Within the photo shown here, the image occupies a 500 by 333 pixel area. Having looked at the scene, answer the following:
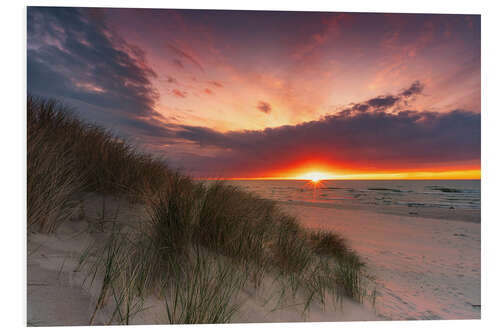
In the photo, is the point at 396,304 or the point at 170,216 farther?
the point at 396,304

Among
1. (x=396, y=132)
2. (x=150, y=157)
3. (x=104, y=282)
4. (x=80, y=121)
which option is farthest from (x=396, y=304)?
(x=80, y=121)

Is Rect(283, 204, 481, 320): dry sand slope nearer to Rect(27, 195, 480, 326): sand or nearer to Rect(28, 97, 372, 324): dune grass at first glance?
Rect(27, 195, 480, 326): sand

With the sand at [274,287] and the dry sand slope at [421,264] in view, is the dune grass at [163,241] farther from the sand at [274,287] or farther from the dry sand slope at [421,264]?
the dry sand slope at [421,264]

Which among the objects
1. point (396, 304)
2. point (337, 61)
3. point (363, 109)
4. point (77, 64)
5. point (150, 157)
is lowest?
point (396, 304)

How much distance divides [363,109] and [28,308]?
3.42 metres

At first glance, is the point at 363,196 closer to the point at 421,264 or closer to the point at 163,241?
the point at 421,264

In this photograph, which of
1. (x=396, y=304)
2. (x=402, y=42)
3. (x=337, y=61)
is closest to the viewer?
(x=396, y=304)

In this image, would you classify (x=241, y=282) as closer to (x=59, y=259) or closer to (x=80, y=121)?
(x=59, y=259)

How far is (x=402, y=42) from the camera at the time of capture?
2.33 meters

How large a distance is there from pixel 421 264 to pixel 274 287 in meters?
3.16

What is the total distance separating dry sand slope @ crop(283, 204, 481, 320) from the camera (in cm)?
216

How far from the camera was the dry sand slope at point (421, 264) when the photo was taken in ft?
7.09

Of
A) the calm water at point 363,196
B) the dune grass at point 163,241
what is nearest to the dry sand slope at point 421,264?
the dune grass at point 163,241

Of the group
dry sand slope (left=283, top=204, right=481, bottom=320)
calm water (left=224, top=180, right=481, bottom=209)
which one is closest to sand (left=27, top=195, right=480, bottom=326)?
dry sand slope (left=283, top=204, right=481, bottom=320)
